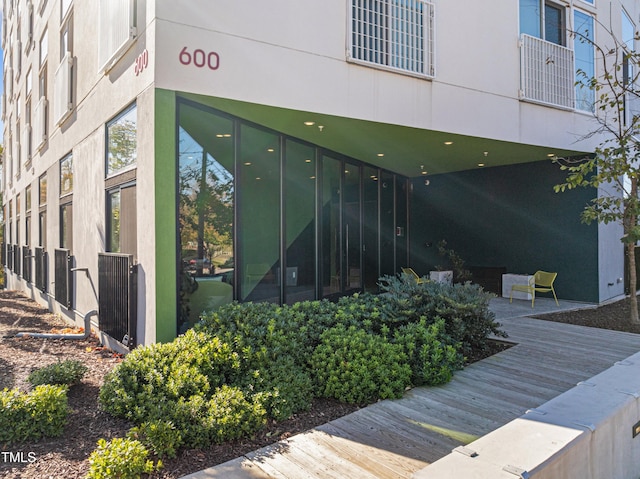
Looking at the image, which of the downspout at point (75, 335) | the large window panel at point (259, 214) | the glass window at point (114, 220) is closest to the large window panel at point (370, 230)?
the large window panel at point (259, 214)

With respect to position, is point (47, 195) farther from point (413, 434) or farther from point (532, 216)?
point (532, 216)

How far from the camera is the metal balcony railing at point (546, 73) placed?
28.5ft

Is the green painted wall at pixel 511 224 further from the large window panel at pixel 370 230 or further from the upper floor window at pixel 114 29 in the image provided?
the upper floor window at pixel 114 29

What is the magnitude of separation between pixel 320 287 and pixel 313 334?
355cm

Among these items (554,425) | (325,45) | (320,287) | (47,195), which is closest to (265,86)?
(325,45)

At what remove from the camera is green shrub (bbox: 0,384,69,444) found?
3.29 meters

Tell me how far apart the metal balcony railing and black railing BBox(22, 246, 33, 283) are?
14609mm

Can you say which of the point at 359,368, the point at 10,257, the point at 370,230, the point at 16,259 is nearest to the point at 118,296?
the point at 359,368

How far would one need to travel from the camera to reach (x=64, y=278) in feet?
30.6

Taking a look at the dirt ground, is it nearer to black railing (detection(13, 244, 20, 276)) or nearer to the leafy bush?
the leafy bush

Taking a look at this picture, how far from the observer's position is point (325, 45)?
6.34 m

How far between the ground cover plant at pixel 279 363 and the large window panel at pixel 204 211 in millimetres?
1010

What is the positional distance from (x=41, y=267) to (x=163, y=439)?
11186mm

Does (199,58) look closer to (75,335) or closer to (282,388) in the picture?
(282,388)
